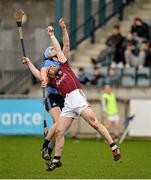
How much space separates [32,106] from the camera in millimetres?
31719

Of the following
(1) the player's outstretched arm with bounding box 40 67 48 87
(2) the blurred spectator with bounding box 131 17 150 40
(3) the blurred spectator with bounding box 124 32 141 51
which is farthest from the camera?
(2) the blurred spectator with bounding box 131 17 150 40

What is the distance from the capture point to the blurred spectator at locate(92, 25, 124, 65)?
113 feet

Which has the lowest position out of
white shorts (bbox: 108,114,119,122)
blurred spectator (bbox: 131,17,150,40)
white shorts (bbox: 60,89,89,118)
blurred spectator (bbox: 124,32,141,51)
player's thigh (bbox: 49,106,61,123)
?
white shorts (bbox: 108,114,119,122)

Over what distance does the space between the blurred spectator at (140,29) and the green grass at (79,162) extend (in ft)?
24.6

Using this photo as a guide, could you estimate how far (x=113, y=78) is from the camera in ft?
108

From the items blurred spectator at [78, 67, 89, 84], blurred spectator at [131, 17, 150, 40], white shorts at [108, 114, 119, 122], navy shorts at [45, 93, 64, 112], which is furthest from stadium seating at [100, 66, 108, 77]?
navy shorts at [45, 93, 64, 112]

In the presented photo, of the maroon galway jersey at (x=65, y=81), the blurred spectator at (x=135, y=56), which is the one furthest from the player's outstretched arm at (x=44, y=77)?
the blurred spectator at (x=135, y=56)

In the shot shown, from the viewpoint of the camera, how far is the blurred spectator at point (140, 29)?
35.0 m

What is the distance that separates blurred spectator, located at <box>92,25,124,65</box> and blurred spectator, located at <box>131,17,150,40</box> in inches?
23.2

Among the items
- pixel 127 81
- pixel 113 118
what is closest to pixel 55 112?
pixel 113 118

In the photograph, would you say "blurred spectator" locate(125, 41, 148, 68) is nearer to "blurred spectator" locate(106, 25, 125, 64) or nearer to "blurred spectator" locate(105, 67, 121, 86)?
"blurred spectator" locate(106, 25, 125, 64)

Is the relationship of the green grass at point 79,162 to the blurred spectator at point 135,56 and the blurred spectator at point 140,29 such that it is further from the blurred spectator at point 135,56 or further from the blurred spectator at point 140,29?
the blurred spectator at point 140,29

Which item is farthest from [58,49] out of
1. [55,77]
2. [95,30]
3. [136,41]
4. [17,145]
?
[95,30]

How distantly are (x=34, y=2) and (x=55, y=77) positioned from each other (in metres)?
23.1
